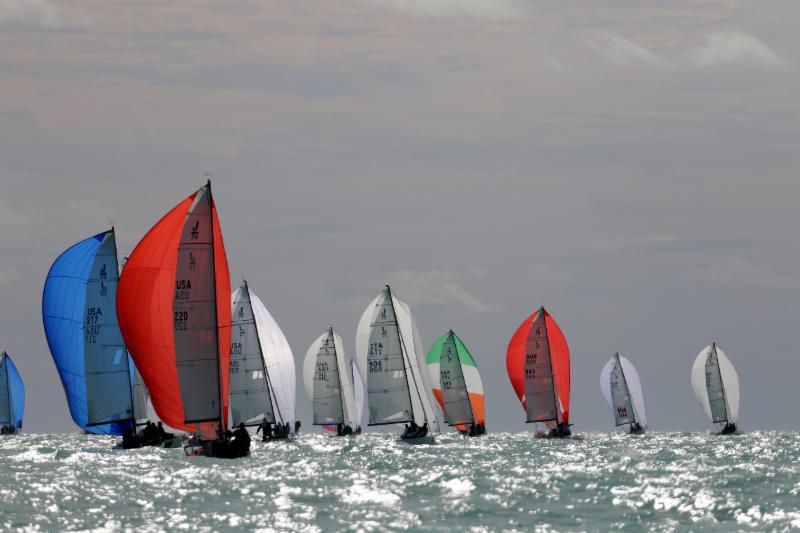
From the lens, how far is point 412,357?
71.4 metres

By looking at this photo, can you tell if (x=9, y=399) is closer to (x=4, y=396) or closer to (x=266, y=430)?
(x=4, y=396)

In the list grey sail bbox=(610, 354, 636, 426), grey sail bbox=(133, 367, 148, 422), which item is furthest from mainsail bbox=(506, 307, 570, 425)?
grey sail bbox=(133, 367, 148, 422)

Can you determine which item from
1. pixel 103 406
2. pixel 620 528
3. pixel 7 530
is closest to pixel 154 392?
pixel 103 406

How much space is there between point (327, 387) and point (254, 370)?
2105cm

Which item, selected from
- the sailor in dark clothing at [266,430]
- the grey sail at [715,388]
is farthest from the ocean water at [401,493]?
the grey sail at [715,388]

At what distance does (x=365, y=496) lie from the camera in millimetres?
37594

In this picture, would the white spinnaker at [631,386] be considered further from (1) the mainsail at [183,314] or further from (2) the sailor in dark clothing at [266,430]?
(1) the mainsail at [183,314]

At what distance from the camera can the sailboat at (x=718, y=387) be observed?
96.8 m

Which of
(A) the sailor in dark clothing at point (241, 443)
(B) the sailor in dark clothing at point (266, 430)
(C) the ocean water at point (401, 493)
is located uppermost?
(B) the sailor in dark clothing at point (266, 430)

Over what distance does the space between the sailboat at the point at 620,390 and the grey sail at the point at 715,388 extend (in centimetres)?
856

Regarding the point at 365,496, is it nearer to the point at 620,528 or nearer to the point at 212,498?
the point at 212,498

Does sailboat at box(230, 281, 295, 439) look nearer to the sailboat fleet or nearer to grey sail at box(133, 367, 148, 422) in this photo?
the sailboat fleet

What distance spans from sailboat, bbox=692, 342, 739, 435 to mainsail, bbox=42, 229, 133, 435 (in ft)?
169

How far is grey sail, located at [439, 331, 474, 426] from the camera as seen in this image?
3273 inches
